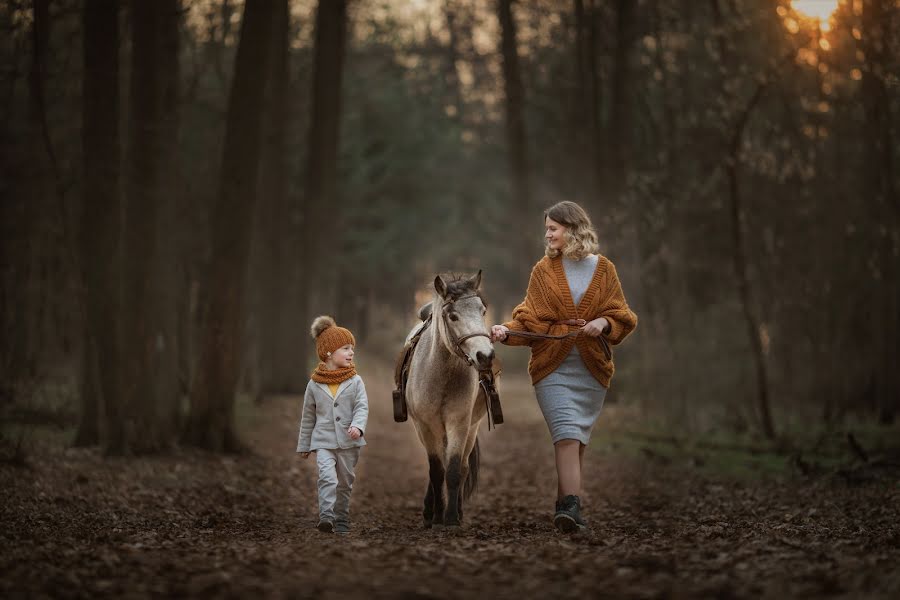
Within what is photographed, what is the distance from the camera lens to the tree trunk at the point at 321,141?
66.3ft

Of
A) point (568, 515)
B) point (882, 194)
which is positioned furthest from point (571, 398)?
point (882, 194)

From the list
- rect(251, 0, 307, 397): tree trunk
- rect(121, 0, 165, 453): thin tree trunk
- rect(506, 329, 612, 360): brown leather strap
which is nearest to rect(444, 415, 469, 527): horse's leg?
rect(506, 329, 612, 360): brown leather strap

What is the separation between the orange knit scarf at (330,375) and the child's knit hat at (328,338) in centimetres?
10

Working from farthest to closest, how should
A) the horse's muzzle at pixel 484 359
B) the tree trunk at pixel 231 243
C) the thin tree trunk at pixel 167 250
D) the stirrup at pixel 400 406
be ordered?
the tree trunk at pixel 231 243
the thin tree trunk at pixel 167 250
the stirrup at pixel 400 406
the horse's muzzle at pixel 484 359

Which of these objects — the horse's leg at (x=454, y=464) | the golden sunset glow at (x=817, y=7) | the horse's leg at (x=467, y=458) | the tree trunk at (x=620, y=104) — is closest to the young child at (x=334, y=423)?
the horse's leg at (x=454, y=464)

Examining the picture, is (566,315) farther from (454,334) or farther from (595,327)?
(454,334)

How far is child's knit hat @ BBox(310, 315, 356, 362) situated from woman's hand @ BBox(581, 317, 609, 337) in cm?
186

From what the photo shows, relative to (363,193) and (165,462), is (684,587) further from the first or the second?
(363,193)

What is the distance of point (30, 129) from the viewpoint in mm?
15867

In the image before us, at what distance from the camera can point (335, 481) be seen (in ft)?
24.7

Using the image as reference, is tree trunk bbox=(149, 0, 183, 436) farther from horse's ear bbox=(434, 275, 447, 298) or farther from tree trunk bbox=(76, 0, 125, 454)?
horse's ear bbox=(434, 275, 447, 298)

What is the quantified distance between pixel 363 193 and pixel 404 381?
21.8 m

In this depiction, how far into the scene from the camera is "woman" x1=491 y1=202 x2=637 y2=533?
7.42 metres

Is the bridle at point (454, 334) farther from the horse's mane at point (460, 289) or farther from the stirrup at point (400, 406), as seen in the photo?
the stirrup at point (400, 406)
